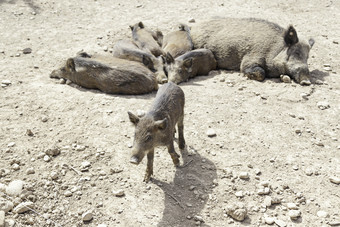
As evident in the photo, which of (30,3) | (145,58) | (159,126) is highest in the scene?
(159,126)

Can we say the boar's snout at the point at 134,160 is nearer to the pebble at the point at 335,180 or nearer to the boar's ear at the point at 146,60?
the pebble at the point at 335,180

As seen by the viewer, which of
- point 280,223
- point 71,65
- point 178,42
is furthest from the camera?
point 178,42

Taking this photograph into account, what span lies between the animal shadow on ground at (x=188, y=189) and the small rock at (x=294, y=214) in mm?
906

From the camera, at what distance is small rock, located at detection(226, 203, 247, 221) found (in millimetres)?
3973

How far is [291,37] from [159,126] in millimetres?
4372

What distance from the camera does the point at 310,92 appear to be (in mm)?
6574

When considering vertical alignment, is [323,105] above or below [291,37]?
below

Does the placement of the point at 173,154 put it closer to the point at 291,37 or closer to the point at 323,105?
the point at 323,105

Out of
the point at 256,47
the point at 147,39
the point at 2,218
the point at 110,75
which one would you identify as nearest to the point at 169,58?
the point at 147,39

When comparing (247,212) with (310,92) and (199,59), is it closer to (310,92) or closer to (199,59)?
Result: (310,92)

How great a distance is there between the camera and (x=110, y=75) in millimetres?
6629

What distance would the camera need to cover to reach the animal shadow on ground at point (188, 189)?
4016mm

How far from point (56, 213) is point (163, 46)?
5380 millimetres

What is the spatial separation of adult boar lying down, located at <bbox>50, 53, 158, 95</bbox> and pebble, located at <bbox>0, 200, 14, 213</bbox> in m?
2.99
